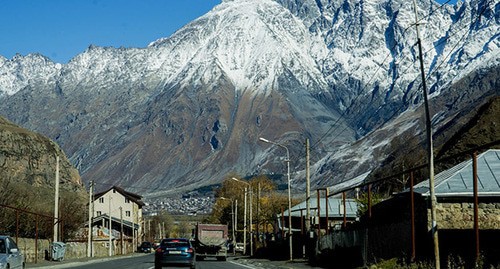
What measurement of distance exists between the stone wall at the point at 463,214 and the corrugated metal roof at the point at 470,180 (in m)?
0.52

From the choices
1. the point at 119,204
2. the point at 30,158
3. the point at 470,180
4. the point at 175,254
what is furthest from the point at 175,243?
the point at 119,204

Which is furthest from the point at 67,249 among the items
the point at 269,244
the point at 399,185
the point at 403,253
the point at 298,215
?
the point at 399,185

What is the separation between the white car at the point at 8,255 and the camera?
3071 cm

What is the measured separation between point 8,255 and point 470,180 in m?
22.5

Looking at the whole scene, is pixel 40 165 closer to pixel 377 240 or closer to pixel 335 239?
pixel 335 239

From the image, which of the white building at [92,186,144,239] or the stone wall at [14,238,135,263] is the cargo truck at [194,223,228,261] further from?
the white building at [92,186,144,239]

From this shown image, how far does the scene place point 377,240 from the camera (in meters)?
37.2

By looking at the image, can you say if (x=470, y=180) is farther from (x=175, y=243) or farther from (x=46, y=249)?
(x=46, y=249)

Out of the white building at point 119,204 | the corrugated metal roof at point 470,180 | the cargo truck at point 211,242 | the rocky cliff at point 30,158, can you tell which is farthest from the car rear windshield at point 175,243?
the white building at point 119,204

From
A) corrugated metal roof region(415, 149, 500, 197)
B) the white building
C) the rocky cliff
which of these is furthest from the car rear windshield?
the white building

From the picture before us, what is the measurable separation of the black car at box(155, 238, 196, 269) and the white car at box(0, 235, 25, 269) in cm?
986

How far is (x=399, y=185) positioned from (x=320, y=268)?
67.1 meters

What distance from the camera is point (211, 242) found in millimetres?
76188

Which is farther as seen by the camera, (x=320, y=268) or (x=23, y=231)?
(x=23, y=231)
